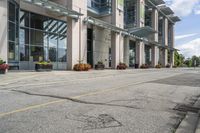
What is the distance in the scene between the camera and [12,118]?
19.7 feet

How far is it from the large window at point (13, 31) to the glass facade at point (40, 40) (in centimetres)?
148

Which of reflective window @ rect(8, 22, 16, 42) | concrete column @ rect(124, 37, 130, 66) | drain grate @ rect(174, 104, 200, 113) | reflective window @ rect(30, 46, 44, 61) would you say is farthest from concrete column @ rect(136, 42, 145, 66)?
drain grate @ rect(174, 104, 200, 113)

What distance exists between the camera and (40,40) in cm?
3023

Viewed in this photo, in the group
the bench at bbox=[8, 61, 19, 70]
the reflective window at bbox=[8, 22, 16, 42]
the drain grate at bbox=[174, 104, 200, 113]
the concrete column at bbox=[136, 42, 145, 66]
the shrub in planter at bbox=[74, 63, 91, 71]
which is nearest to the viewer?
the drain grate at bbox=[174, 104, 200, 113]

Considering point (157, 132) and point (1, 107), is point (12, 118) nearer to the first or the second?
point (1, 107)

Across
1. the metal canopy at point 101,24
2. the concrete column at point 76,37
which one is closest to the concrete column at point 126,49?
the metal canopy at point 101,24

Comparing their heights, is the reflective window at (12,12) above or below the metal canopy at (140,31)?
below

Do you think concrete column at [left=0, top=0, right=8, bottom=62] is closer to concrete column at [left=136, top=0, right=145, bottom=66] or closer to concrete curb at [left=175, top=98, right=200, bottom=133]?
concrete curb at [left=175, top=98, right=200, bottom=133]

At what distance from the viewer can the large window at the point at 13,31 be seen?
77.4 ft

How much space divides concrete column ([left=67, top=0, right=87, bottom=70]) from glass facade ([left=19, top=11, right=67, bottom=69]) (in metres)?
3.09

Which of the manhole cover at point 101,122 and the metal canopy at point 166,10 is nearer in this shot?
the manhole cover at point 101,122

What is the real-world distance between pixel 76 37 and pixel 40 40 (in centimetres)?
429

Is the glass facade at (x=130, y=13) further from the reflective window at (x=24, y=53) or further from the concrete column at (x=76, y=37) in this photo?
the reflective window at (x=24, y=53)

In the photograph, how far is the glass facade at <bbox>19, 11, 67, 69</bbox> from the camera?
91.6 feet
